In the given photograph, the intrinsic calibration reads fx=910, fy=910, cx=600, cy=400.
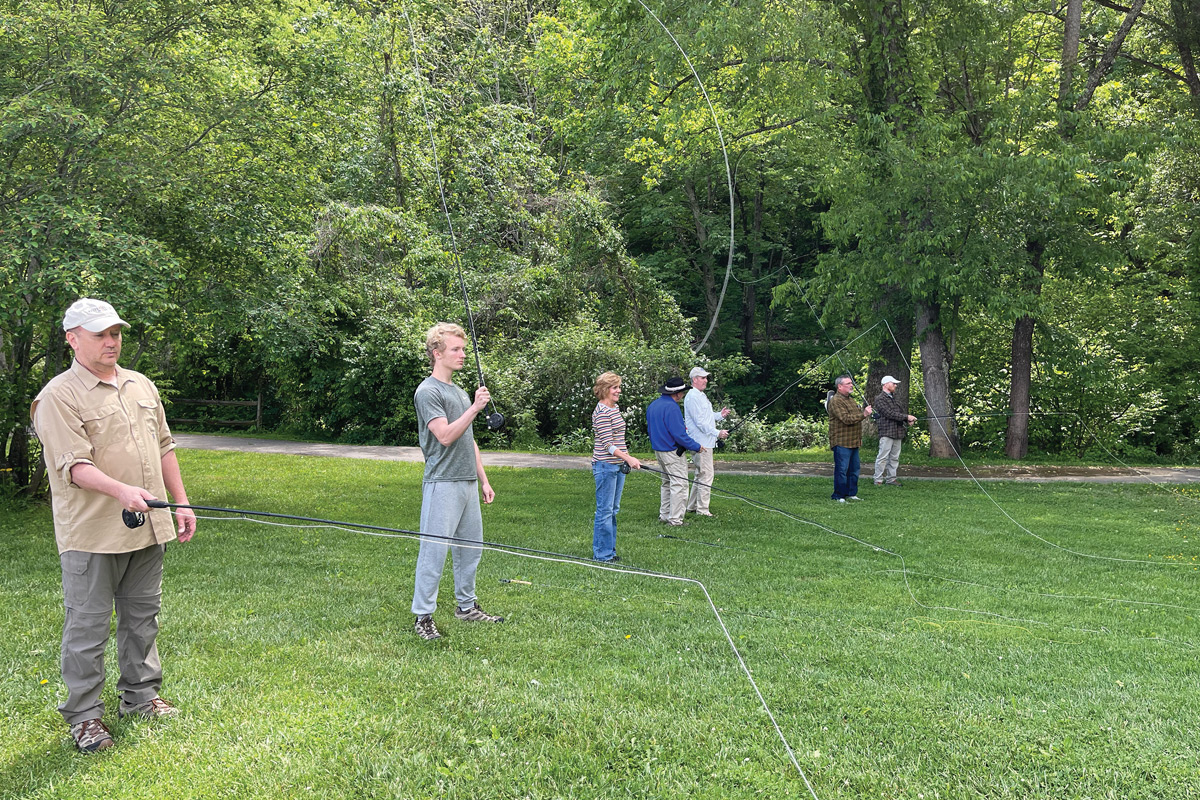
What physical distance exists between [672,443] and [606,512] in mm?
1637

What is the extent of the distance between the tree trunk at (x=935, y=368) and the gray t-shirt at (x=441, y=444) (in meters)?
11.8

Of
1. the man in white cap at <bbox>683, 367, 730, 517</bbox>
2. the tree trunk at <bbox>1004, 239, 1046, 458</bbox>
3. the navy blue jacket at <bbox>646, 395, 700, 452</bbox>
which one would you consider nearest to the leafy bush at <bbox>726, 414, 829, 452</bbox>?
the tree trunk at <bbox>1004, 239, 1046, 458</bbox>

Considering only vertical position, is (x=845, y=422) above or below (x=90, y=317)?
below

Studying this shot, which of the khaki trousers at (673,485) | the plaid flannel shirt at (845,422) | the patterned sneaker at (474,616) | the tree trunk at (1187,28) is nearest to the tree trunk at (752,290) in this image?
the tree trunk at (1187,28)

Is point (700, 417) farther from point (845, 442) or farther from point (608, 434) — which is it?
point (845, 442)

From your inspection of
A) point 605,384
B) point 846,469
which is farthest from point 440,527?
point 846,469

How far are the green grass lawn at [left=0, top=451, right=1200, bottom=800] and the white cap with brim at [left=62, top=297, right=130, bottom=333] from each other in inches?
69.0

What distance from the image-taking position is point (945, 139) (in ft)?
45.2

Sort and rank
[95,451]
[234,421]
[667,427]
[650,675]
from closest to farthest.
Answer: [95,451] < [650,675] < [667,427] < [234,421]

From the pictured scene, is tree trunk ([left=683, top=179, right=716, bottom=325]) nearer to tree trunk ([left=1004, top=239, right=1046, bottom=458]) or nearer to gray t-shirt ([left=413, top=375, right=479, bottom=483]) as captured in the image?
tree trunk ([left=1004, top=239, right=1046, bottom=458])

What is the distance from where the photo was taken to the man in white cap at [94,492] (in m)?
3.69

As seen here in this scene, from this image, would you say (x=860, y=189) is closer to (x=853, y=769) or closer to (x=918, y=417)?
(x=918, y=417)

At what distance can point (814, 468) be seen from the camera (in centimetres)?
1538

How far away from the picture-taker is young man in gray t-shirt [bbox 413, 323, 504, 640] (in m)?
5.16
